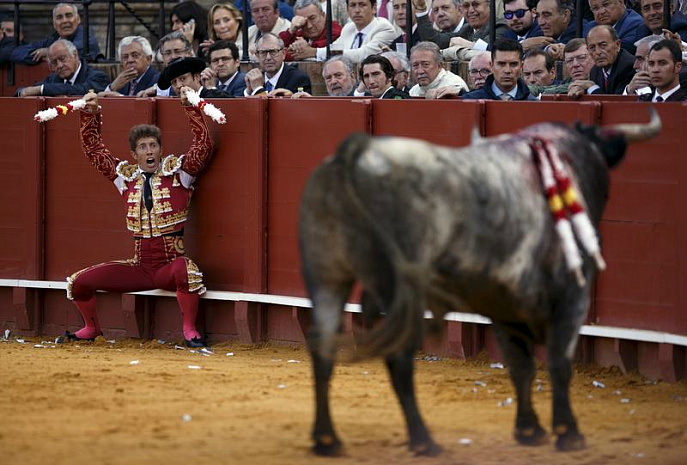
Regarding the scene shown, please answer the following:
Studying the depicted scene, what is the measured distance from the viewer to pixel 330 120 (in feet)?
30.8

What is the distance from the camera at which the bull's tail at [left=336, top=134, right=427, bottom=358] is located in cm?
543

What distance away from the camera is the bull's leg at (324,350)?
591 cm

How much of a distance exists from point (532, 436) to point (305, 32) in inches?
263

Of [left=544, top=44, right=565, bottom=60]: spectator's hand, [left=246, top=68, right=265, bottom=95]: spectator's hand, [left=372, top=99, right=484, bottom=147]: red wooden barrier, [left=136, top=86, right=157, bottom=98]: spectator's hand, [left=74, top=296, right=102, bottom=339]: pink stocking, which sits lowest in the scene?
[left=74, top=296, right=102, bottom=339]: pink stocking

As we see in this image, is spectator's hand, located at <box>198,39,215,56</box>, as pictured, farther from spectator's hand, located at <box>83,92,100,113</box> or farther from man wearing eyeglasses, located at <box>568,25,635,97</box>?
man wearing eyeglasses, located at <box>568,25,635,97</box>

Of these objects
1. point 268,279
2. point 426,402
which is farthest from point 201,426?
point 268,279

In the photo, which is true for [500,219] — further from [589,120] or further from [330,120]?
[330,120]

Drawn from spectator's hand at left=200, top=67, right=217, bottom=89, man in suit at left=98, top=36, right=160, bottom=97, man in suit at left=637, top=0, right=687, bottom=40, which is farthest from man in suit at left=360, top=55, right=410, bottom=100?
man in suit at left=98, top=36, right=160, bottom=97

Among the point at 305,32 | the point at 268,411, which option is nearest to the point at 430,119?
the point at 268,411

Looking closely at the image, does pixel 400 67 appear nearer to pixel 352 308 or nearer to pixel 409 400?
pixel 352 308

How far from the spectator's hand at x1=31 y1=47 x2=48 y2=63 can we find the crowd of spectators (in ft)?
0.05

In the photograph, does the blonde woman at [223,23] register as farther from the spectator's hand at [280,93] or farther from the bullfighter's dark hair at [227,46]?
the spectator's hand at [280,93]

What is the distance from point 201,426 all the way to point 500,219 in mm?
1997

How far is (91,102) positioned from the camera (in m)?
9.59
